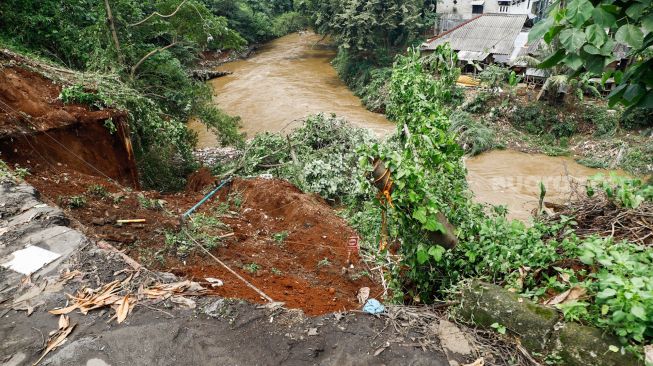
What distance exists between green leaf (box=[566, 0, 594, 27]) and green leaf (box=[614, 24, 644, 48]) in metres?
0.21

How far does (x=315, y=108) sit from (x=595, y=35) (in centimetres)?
1687

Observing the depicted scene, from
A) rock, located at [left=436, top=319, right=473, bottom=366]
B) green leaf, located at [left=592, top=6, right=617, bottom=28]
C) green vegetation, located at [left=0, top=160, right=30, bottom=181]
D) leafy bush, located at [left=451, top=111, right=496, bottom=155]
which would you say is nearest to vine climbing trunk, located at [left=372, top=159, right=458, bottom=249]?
rock, located at [left=436, top=319, right=473, bottom=366]

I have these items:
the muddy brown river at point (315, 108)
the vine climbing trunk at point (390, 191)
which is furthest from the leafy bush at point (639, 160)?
the vine climbing trunk at point (390, 191)

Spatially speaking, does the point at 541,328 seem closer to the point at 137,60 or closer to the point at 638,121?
the point at 137,60

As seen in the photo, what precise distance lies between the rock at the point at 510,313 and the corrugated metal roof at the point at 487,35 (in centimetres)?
1878

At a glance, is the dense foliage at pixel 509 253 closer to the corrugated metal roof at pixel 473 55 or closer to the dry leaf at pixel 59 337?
the dry leaf at pixel 59 337

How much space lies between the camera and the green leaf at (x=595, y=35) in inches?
68.2

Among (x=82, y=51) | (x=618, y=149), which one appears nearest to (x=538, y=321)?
(x=82, y=51)

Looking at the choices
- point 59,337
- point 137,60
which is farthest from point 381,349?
point 137,60

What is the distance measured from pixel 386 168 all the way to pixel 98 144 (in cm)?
581

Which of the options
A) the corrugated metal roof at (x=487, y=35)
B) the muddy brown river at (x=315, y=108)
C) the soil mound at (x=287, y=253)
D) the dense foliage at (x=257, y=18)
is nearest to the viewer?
the soil mound at (x=287, y=253)

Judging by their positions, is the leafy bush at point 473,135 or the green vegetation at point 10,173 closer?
the green vegetation at point 10,173

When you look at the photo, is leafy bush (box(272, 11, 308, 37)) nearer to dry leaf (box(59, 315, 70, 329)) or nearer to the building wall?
the building wall

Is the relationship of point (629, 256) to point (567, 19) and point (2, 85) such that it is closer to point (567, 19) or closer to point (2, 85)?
point (567, 19)
